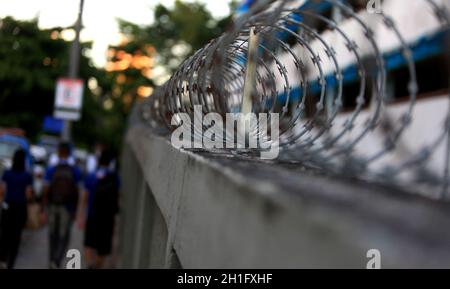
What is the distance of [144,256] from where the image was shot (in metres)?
5.86

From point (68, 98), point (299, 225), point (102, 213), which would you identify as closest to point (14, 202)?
point (102, 213)

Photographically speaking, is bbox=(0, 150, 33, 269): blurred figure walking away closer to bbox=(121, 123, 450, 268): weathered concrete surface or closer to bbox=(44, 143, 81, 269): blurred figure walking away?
bbox=(44, 143, 81, 269): blurred figure walking away

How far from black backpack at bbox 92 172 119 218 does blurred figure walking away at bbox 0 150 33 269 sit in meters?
0.96

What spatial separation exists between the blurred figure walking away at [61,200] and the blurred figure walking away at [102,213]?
1.13 ft

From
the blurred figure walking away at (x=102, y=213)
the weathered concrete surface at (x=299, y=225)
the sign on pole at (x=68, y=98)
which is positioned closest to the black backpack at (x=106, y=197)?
the blurred figure walking away at (x=102, y=213)

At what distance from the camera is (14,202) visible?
375 inches

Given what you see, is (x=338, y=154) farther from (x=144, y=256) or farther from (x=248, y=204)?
(x=144, y=256)

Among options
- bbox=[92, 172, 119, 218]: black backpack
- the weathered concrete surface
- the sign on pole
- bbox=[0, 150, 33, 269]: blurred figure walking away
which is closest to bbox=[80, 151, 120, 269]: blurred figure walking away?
bbox=[92, 172, 119, 218]: black backpack

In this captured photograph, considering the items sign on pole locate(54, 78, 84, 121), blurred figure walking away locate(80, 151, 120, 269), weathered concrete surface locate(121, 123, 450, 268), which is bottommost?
weathered concrete surface locate(121, 123, 450, 268)

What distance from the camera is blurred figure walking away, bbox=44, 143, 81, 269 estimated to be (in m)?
9.68

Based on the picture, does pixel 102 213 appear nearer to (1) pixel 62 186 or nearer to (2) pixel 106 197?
(2) pixel 106 197

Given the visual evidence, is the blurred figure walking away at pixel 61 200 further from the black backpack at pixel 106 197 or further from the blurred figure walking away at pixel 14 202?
the black backpack at pixel 106 197

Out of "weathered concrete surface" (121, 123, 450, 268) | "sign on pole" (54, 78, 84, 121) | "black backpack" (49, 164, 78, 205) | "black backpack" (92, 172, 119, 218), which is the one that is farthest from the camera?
"sign on pole" (54, 78, 84, 121)

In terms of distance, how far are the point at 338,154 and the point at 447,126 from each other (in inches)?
17.5
